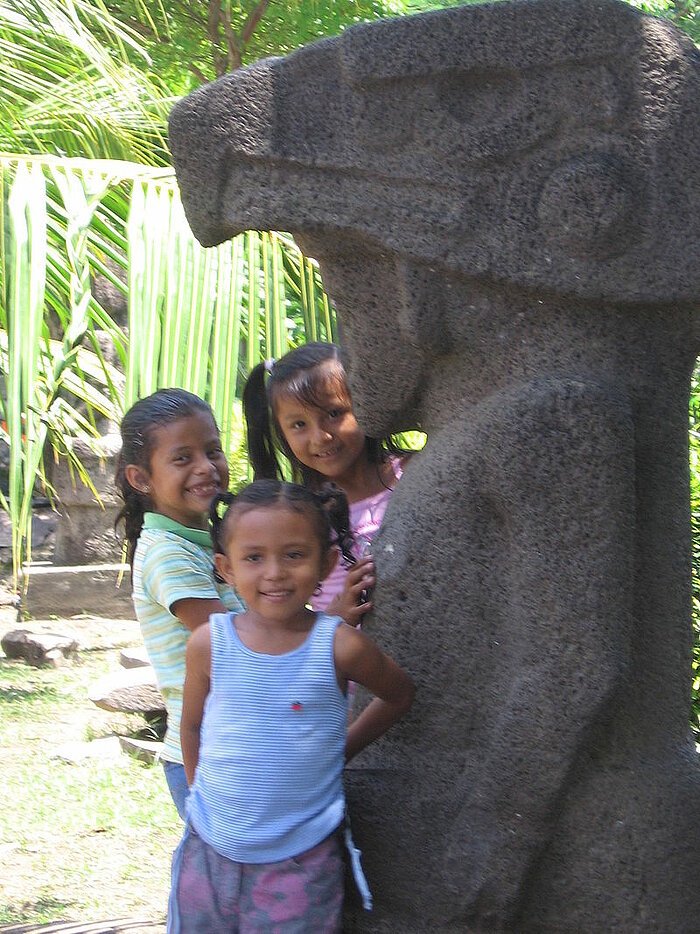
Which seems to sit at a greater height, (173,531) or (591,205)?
(591,205)

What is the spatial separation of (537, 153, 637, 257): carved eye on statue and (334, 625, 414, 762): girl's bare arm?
25.5 inches

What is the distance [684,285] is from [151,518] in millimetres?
1022

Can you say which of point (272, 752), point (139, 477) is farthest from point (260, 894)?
point (139, 477)

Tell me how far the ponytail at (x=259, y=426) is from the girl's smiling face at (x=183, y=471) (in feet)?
0.64

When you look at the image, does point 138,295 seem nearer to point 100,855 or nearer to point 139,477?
point 139,477

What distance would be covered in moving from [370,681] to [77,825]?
2.60 meters

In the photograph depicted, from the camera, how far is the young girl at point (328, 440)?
2.20m

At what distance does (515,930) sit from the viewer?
1756 millimetres

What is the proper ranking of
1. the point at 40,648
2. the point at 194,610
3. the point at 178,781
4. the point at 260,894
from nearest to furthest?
the point at 260,894
the point at 194,610
the point at 178,781
the point at 40,648

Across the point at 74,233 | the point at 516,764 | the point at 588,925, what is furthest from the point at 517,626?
the point at 74,233

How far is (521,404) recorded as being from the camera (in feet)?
5.61

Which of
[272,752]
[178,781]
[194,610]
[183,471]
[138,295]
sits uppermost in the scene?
[138,295]

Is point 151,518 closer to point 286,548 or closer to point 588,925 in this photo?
point 286,548

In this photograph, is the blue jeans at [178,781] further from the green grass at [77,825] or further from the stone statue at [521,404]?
the green grass at [77,825]
